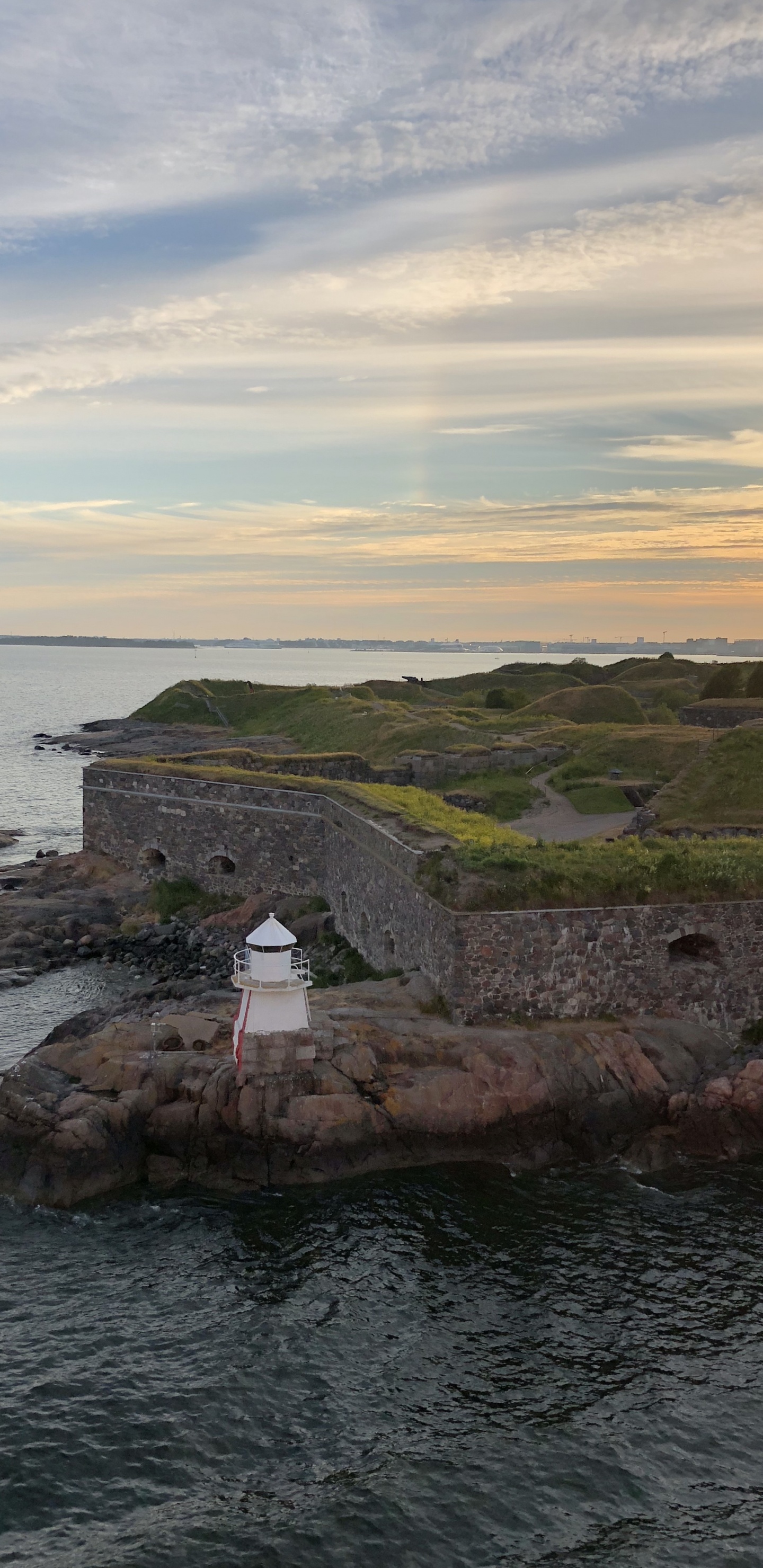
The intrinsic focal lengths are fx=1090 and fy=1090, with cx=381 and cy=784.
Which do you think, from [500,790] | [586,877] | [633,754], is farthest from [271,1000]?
[633,754]

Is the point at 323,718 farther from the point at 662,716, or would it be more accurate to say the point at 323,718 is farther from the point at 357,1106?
the point at 357,1106

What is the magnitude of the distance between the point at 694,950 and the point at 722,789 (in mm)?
10811

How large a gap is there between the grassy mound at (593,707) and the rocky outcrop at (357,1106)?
140 ft

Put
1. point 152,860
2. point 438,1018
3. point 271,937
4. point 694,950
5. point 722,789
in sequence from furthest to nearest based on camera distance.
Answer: point 152,860
point 722,789
point 694,950
point 438,1018
point 271,937

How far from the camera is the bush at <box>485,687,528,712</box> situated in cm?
7050

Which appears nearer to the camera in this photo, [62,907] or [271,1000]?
[271,1000]

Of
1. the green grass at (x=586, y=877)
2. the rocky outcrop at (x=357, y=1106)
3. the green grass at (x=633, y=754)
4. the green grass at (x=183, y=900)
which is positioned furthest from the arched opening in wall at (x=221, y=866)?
the rocky outcrop at (x=357, y=1106)

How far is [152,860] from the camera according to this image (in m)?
38.8

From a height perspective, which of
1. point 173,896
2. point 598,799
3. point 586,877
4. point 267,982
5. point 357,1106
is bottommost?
point 357,1106

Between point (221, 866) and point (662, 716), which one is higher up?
point (662, 716)

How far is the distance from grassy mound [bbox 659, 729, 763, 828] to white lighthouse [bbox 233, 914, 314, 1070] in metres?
14.2

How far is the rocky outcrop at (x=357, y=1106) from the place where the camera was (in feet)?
58.6

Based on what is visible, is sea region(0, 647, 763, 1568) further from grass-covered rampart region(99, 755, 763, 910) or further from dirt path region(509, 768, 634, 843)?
dirt path region(509, 768, 634, 843)

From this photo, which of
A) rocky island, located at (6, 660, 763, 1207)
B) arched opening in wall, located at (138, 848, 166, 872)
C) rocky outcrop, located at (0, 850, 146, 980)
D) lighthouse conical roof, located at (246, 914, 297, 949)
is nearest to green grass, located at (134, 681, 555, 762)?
arched opening in wall, located at (138, 848, 166, 872)
